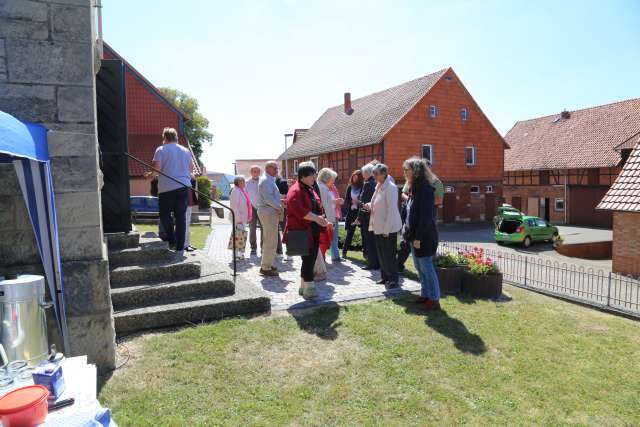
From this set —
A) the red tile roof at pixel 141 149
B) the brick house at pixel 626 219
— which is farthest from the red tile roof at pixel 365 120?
the brick house at pixel 626 219

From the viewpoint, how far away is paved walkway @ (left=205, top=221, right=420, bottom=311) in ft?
19.6

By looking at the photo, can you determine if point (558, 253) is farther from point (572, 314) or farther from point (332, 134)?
point (332, 134)

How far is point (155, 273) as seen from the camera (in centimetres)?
548

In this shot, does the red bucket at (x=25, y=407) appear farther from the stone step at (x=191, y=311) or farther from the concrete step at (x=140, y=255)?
the concrete step at (x=140, y=255)

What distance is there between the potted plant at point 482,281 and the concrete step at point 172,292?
3.55 meters

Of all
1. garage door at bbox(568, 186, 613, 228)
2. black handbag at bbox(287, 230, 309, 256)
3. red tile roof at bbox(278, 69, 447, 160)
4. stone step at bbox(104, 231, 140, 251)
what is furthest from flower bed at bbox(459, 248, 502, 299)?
garage door at bbox(568, 186, 613, 228)

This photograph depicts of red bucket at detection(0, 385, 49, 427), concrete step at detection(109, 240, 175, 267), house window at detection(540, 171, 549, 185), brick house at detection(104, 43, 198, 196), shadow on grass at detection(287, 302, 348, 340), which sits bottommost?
shadow on grass at detection(287, 302, 348, 340)

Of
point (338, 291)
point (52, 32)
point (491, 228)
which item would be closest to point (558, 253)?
point (491, 228)

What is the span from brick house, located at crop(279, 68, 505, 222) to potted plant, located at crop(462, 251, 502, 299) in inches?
773

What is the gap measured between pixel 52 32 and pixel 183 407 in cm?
328

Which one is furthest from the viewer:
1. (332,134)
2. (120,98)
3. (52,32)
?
(332,134)

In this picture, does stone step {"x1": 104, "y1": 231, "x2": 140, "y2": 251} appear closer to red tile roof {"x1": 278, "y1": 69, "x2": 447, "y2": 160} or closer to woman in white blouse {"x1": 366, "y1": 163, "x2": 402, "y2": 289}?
woman in white blouse {"x1": 366, "y1": 163, "x2": 402, "y2": 289}

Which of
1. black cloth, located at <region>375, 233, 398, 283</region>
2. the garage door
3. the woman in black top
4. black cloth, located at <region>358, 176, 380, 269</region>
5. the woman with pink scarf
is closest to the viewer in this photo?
black cloth, located at <region>375, 233, 398, 283</region>

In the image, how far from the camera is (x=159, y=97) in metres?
26.1
